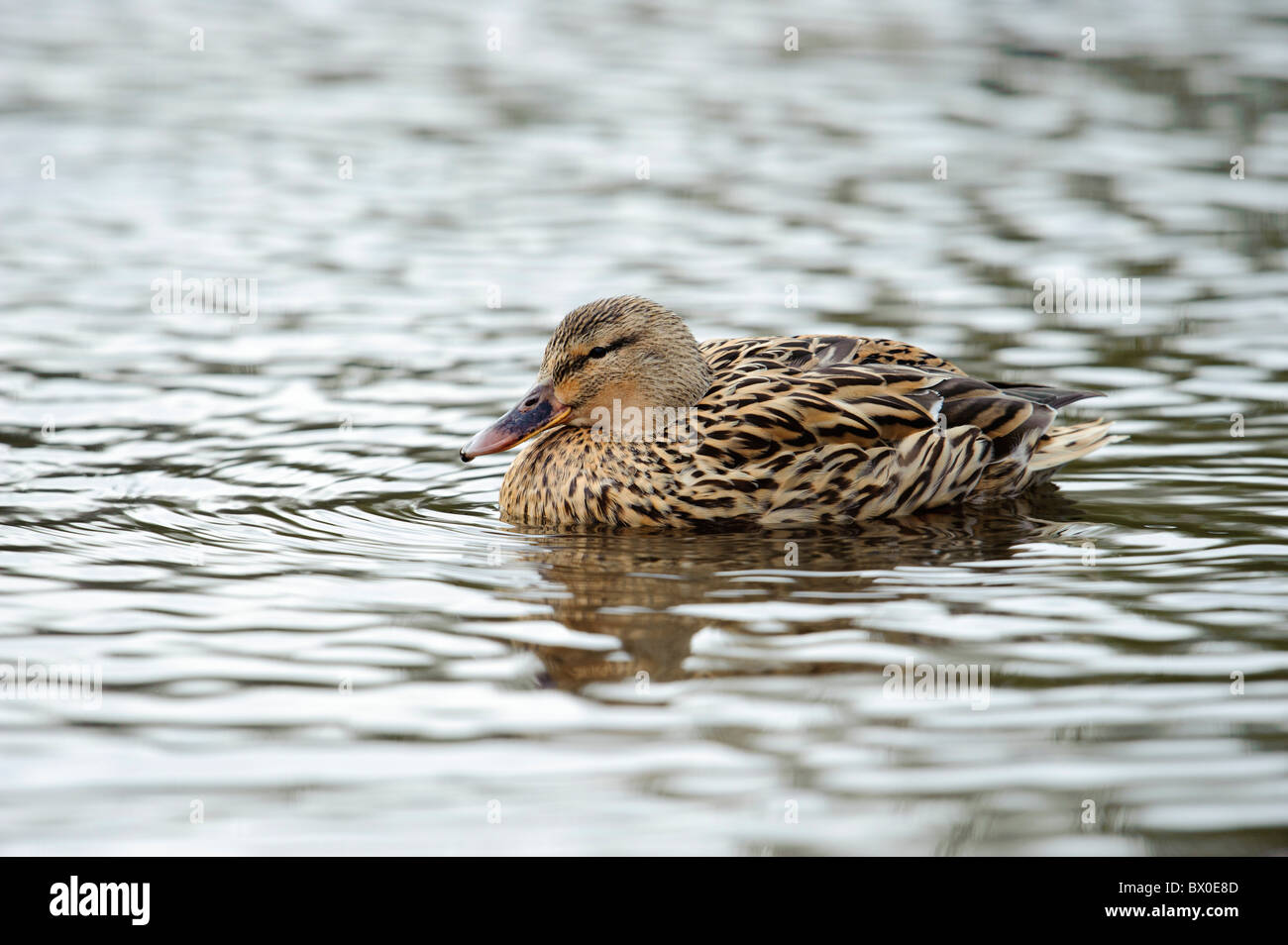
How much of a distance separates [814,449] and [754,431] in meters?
0.32

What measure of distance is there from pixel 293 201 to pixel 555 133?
336 centimetres

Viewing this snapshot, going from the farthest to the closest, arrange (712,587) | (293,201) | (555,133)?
1. (555,133)
2. (293,201)
3. (712,587)

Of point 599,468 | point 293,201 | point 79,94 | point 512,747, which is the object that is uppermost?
point 79,94

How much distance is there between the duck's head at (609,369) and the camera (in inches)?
357

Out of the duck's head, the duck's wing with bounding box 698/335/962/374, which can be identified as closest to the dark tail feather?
the duck's wing with bounding box 698/335/962/374

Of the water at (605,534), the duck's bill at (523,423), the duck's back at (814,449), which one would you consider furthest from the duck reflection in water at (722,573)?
the duck's bill at (523,423)

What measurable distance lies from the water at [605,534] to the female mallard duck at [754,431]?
0.25 meters

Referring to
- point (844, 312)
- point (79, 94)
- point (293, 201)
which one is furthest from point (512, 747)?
point (79, 94)

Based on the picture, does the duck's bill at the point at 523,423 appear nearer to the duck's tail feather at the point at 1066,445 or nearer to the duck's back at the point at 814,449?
the duck's back at the point at 814,449

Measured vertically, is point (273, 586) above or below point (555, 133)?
below

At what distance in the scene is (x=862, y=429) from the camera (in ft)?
28.6

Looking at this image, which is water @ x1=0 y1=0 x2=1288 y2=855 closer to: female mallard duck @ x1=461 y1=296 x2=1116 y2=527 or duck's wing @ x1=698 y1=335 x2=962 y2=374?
female mallard duck @ x1=461 y1=296 x2=1116 y2=527

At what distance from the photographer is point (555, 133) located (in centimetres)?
1797

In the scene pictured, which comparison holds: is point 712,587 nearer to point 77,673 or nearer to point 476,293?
point 77,673
